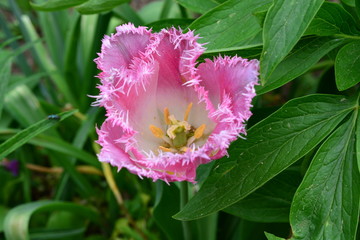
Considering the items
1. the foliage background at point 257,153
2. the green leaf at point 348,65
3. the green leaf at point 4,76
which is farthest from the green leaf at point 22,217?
the green leaf at point 348,65

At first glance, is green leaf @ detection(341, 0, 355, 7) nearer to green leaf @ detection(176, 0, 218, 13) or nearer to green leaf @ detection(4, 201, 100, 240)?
green leaf @ detection(176, 0, 218, 13)

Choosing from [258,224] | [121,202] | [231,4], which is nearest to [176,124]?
[231,4]

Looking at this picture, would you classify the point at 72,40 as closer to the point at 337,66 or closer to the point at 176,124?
the point at 176,124

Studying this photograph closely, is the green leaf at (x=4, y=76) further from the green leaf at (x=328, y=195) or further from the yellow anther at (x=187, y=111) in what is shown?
the green leaf at (x=328, y=195)

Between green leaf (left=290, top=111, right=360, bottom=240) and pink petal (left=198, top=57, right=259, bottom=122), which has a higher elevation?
pink petal (left=198, top=57, right=259, bottom=122)

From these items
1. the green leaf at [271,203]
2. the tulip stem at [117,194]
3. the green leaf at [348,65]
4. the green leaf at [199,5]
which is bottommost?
Answer: the tulip stem at [117,194]

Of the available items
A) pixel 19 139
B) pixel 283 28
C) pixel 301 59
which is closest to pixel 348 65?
pixel 301 59

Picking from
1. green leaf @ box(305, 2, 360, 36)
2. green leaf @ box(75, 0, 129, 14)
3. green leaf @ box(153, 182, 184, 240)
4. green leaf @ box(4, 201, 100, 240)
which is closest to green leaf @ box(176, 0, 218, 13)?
green leaf @ box(75, 0, 129, 14)
